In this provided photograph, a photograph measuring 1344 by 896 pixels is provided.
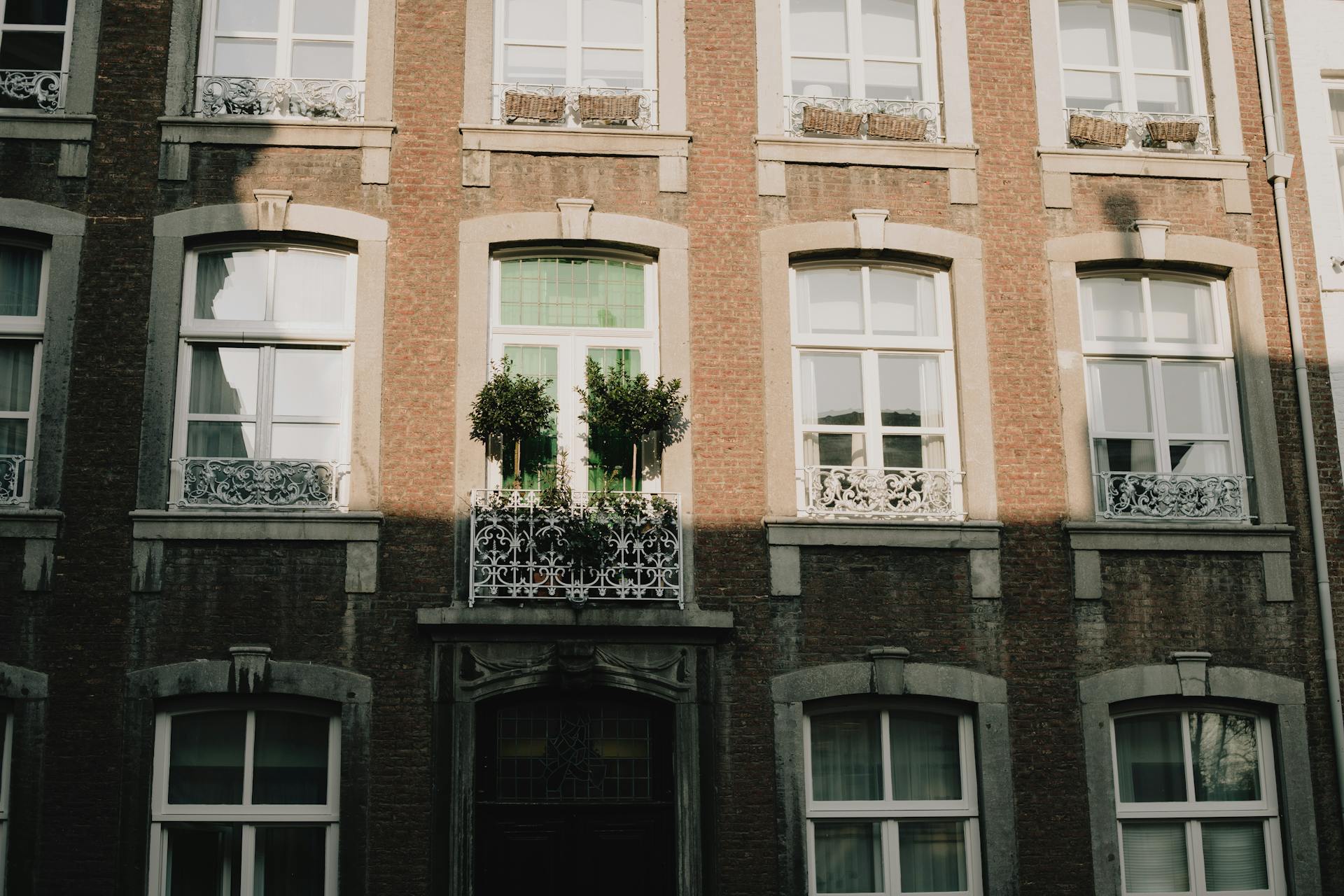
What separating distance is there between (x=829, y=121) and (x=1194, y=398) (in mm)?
3898

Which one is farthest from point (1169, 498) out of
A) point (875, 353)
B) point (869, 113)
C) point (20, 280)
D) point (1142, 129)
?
point (20, 280)

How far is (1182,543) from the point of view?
37.7 feet

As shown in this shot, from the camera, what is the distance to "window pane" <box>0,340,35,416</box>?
36.7 ft

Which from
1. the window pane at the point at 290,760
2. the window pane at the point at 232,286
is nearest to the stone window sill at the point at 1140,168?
the window pane at the point at 232,286

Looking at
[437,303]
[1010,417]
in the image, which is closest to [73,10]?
[437,303]

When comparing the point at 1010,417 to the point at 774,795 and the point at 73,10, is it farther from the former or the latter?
the point at 73,10

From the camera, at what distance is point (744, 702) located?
35.6 feet

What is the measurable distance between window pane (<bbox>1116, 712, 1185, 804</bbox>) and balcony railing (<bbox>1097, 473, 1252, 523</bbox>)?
163 centimetres

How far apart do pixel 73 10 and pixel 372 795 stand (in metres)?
6.90

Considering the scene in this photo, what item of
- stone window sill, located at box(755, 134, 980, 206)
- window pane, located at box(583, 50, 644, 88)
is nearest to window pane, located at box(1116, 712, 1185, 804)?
stone window sill, located at box(755, 134, 980, 206)

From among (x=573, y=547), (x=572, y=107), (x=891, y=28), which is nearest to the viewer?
(x=573, y=547)

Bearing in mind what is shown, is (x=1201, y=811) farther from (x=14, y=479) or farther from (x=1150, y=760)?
(x=14, y=479)

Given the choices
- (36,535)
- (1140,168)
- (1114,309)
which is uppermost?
(1140,168)

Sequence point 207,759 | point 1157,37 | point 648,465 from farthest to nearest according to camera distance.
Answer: point 1157,37 < point 648,465 < point 207,759
